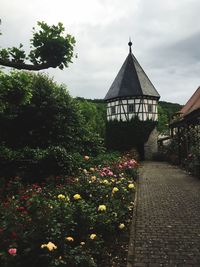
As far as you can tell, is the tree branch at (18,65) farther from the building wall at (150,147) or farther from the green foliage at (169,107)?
the green foliage at (169,107)

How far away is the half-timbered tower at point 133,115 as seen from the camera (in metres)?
26.0

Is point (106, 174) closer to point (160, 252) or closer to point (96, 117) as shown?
point (160, 252)

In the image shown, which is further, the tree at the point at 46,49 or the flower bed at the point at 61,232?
the tree at the point at 46,49

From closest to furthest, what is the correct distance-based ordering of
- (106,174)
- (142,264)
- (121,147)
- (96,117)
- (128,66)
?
1. (142,264)
2. (106,174)
3. (121,147)
4. (128,66)
5. (96,117)

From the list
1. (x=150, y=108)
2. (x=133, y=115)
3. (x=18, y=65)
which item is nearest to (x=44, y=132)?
(x=18, y=65)

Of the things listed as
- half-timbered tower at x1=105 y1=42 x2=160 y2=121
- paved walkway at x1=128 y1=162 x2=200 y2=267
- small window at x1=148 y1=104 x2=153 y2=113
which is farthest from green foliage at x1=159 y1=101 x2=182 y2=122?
paved walkway at x1=128 y1=162 x2=200 y2=267

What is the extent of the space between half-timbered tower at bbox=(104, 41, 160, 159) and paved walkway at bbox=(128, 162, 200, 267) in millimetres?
16565

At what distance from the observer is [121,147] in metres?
26.2

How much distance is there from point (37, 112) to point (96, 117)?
1154 inches

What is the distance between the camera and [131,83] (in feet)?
88.9

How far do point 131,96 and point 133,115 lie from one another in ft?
5.76

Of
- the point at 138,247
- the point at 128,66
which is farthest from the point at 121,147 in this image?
the point at 138,247

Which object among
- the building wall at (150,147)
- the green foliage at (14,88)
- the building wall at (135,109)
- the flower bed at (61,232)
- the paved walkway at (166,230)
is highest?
the building wall at (135,109)

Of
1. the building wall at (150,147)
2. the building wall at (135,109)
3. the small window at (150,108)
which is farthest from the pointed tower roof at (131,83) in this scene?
the building wall at (150,147)
